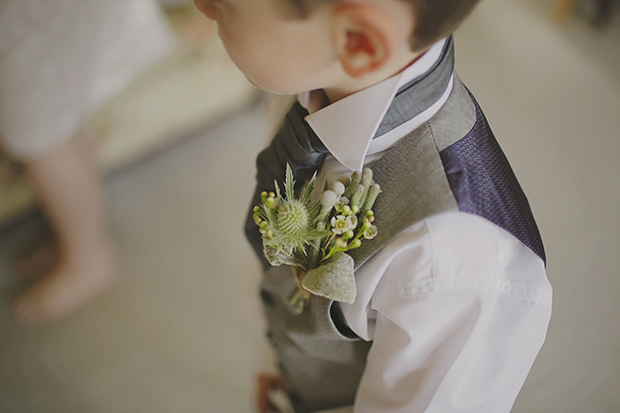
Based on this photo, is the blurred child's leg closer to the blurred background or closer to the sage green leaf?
the blurred background

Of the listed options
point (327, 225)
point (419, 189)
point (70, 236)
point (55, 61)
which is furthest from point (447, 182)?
A: point (70, 236)

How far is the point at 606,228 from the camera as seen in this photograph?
0.45 metres

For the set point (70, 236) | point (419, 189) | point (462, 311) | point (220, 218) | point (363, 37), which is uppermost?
point (363, 37)

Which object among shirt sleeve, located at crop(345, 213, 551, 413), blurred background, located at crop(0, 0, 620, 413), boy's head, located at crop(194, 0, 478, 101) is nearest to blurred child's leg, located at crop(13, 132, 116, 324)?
blurred background, located at crop(0, 0, 620, 413)

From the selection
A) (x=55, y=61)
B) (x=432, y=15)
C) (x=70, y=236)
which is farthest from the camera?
(x=70, y=236)

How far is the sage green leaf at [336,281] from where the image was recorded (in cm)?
41

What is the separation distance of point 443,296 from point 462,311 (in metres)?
0.03

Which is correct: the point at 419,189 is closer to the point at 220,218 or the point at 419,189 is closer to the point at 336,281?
the point at 336,281

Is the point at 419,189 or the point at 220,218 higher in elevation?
the point at 419,189

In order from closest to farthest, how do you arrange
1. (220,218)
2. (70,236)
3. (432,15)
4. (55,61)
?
(432,15) < (55,61) < (70,236) < (220,218)

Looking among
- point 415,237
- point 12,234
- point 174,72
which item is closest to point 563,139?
point 415,237

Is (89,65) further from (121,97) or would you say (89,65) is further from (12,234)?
(12,234)

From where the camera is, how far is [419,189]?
413 mm

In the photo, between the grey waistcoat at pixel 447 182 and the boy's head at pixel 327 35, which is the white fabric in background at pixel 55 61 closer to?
the boy's head at pixel 327 35
